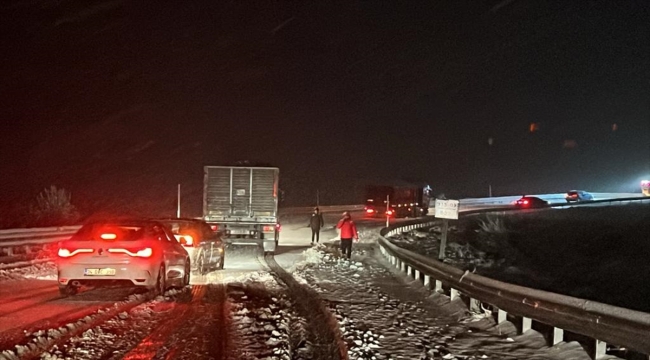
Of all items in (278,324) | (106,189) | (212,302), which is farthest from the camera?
(106,189)

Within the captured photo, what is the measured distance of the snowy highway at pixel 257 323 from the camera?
8.70 metres

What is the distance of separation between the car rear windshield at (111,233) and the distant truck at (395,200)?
38319 mm

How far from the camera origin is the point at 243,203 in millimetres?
24906

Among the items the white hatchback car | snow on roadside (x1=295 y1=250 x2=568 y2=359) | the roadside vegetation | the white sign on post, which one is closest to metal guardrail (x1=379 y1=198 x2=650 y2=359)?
snow on roadside (x1=295 y1=250 x2=568 y2=359)

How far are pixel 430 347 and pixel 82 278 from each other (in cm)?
686

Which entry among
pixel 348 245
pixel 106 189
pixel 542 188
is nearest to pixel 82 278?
pixel 348 245

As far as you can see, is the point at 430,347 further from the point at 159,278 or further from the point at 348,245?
the point at 348,245

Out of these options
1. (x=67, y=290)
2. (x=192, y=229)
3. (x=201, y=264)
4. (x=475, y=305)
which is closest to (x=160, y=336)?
(x=67, y=290)

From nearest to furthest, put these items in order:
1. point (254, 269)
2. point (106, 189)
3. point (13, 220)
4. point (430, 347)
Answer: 1. point (430, 347)
2. point (254, 269)
3. point (13, 220)
4. point (106, 189)

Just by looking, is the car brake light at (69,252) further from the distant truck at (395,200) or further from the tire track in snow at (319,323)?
the distant truck at (395,200)

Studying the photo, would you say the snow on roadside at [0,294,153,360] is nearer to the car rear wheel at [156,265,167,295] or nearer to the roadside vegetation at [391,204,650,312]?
the car rear wheel at [156,265,167,295]

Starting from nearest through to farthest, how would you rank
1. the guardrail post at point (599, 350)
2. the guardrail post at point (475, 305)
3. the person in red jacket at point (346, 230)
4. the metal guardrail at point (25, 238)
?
1. the guardrail post at point (599, 350)
2. the guardrail post at point (475, 305)
3. the person in red jacket at point (346, 230)
4. the metal guardrail at point (25, 238)

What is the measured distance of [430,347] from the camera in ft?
29.9

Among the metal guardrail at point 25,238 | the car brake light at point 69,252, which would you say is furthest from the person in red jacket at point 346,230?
the metal guardrail at point 25,238
